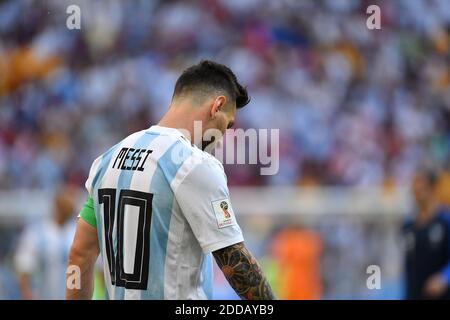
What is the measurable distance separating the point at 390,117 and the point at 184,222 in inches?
380

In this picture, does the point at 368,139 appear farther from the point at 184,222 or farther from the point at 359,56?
the point at 184,222

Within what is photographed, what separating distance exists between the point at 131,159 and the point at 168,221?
30cm

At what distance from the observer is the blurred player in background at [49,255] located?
314 inches

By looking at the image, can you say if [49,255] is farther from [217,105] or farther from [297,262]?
[217,105]

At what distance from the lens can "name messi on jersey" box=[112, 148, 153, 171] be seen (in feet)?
11.2

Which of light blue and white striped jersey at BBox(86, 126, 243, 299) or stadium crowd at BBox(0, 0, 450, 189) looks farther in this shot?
stadium crowd at BBox(0, 0, 450, 189)

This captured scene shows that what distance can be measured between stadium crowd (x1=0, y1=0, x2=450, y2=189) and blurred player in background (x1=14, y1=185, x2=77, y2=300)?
9.39 ft

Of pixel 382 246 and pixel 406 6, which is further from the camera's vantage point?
pixel 406 6

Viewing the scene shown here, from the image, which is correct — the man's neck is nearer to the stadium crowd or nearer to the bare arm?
the bare arm

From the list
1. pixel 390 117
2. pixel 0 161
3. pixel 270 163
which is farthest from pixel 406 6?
pixel 0 161

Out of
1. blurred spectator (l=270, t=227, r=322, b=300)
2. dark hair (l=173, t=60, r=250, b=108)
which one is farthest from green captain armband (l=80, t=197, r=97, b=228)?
blurred spectator (l=270, t=227, r=322, b=300)

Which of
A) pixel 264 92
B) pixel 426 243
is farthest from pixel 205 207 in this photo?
pixel 264 92

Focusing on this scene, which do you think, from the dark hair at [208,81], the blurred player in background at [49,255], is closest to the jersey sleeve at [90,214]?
the dark hair at [208,81]

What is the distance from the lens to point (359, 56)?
1340 centimetres
